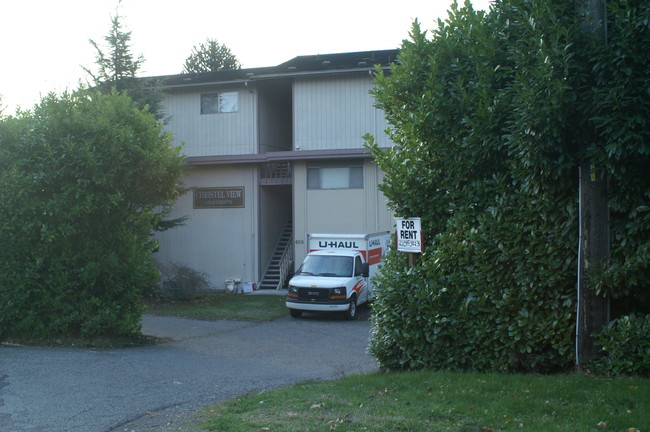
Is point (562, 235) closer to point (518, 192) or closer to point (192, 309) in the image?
point (518, 192)

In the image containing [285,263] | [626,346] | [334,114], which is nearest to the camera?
[626,346]

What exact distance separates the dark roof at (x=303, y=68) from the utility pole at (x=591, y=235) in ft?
55.9

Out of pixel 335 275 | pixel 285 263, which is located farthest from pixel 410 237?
pixel 285 263

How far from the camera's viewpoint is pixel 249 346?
14367 mm

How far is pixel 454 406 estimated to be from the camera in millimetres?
6766

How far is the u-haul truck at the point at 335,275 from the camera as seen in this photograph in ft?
61.4

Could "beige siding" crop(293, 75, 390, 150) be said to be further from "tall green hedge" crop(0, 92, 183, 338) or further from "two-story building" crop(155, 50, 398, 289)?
"tall green hedge" crop(0, 92, 183, 338)

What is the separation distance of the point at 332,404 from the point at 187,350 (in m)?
6.77

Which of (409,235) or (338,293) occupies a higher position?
(409,235)

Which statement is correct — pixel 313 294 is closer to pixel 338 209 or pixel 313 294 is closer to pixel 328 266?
pixel 328 266

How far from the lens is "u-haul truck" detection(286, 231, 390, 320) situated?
18.7 m

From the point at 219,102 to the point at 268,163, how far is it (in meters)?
3.33

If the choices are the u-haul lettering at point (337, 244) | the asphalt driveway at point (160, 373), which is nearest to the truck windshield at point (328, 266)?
the u-haul lettering at point (337, 244)

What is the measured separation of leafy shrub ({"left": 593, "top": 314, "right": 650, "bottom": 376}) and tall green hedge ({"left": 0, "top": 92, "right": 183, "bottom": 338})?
9766mm
